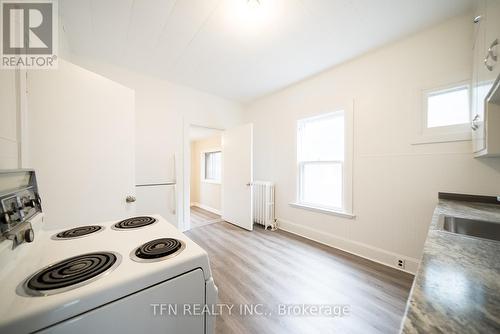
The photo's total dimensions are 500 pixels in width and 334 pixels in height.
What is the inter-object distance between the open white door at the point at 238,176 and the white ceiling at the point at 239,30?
3.69 ft

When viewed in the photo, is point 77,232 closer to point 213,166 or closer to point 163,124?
point 163,124

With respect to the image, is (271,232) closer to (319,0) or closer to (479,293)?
(479,293)

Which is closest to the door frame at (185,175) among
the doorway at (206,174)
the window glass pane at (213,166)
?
the doorway at (206,174)

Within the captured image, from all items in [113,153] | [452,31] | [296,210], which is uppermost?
[452,31]

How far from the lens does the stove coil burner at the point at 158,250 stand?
1.98ft

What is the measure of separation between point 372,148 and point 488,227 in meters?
1.16

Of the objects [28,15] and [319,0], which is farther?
→ [319,0]

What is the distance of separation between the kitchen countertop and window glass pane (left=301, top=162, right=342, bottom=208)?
170 centimetres

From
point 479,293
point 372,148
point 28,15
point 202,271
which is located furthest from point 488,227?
point 28,15

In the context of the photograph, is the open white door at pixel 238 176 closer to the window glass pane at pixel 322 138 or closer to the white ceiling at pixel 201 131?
the white ceiling at pixel 201 131

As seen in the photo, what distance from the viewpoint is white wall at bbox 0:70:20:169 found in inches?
31.8

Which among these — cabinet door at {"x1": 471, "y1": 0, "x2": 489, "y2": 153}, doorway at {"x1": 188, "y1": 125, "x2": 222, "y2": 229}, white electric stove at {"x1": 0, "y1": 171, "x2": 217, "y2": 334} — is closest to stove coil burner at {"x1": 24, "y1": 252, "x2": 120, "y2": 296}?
white electric stove at {"x1": 0, "y1": 171, "x2": 217, "y2": 334}

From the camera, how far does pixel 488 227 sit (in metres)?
1.04

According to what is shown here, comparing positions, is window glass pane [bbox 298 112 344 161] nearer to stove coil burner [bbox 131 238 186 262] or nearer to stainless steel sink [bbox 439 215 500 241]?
stainless steel sink [bbox 439 215 500 241]
